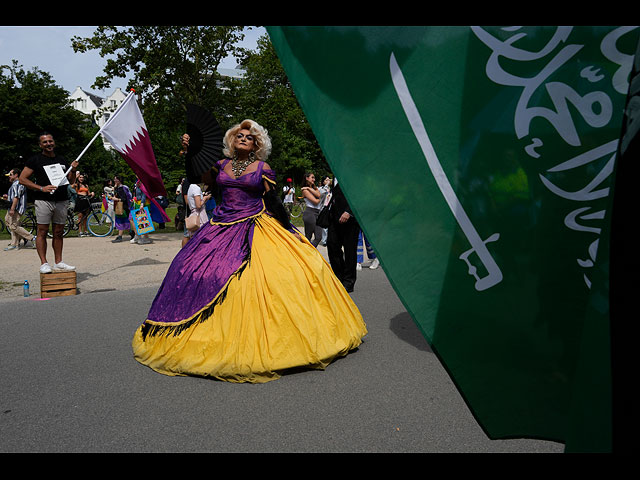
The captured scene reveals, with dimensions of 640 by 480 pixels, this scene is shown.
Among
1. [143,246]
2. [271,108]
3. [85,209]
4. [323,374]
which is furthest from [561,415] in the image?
[271,108]

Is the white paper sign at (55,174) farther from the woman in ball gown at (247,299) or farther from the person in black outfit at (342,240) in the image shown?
the person in black outfit at (342,240)

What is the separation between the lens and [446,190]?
758 mm

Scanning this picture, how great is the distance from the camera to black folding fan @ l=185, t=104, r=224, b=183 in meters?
4.57

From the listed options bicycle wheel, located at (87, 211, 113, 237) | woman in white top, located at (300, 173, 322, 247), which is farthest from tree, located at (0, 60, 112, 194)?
woman in white top, located at (300, 173, 322, 247)

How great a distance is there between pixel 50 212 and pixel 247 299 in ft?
15.0

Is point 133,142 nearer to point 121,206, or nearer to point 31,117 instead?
point 121,206

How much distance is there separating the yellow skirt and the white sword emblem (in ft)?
9.68

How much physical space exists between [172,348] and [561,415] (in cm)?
334

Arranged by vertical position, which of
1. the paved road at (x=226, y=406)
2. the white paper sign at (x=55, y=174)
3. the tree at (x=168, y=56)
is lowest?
the paved road at (x=226, y=406)

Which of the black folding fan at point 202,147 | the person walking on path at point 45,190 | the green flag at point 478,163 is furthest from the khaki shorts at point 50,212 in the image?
the green flag at point 478,163

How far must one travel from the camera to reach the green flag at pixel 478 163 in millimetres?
740

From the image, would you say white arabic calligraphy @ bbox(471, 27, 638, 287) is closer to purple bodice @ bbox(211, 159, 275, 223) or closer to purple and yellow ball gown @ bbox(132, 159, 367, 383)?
purple and yellow ball gown @ bbox(132, 159, 367, 383)

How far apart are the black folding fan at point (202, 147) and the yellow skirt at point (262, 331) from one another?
3.32ft

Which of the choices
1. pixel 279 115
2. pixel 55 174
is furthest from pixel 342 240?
pixel 279 115
